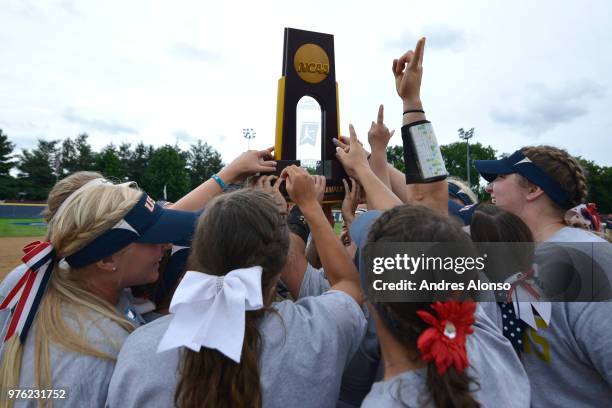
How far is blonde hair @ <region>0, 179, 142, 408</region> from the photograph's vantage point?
5.07 ft

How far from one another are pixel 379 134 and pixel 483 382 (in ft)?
5.43

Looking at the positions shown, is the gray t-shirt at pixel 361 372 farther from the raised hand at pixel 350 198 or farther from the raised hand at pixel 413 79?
the raised hand at pixel 413 79

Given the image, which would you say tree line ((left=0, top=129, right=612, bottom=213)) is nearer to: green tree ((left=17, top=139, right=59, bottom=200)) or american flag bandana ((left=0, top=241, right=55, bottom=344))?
green tree ((left=17, top=139, right=59, bottom=200))

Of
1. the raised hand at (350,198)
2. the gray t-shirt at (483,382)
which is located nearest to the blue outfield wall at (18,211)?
the raised hand at (350,198)

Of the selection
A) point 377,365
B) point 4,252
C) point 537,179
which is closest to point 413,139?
point 537,179

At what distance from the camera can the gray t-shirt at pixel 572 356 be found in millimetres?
1642

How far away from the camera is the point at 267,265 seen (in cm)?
148

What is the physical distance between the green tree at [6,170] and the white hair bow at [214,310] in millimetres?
61519

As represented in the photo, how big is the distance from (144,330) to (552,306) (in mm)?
1741

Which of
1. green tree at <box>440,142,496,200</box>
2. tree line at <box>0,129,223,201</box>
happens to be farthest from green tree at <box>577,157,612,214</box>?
tree line at <box>0,129,223,201</box>

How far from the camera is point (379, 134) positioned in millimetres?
2568

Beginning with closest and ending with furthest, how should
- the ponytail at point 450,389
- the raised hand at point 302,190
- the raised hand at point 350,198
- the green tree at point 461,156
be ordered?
the ponytail at point 450,389, the raised hand at point 302,190, the raised hand at point 350,198, the green tree at point 461,156

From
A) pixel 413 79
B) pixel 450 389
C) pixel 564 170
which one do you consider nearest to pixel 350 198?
pixel 413 79

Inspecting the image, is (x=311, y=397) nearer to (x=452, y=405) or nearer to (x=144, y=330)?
(x=452, y=405)
